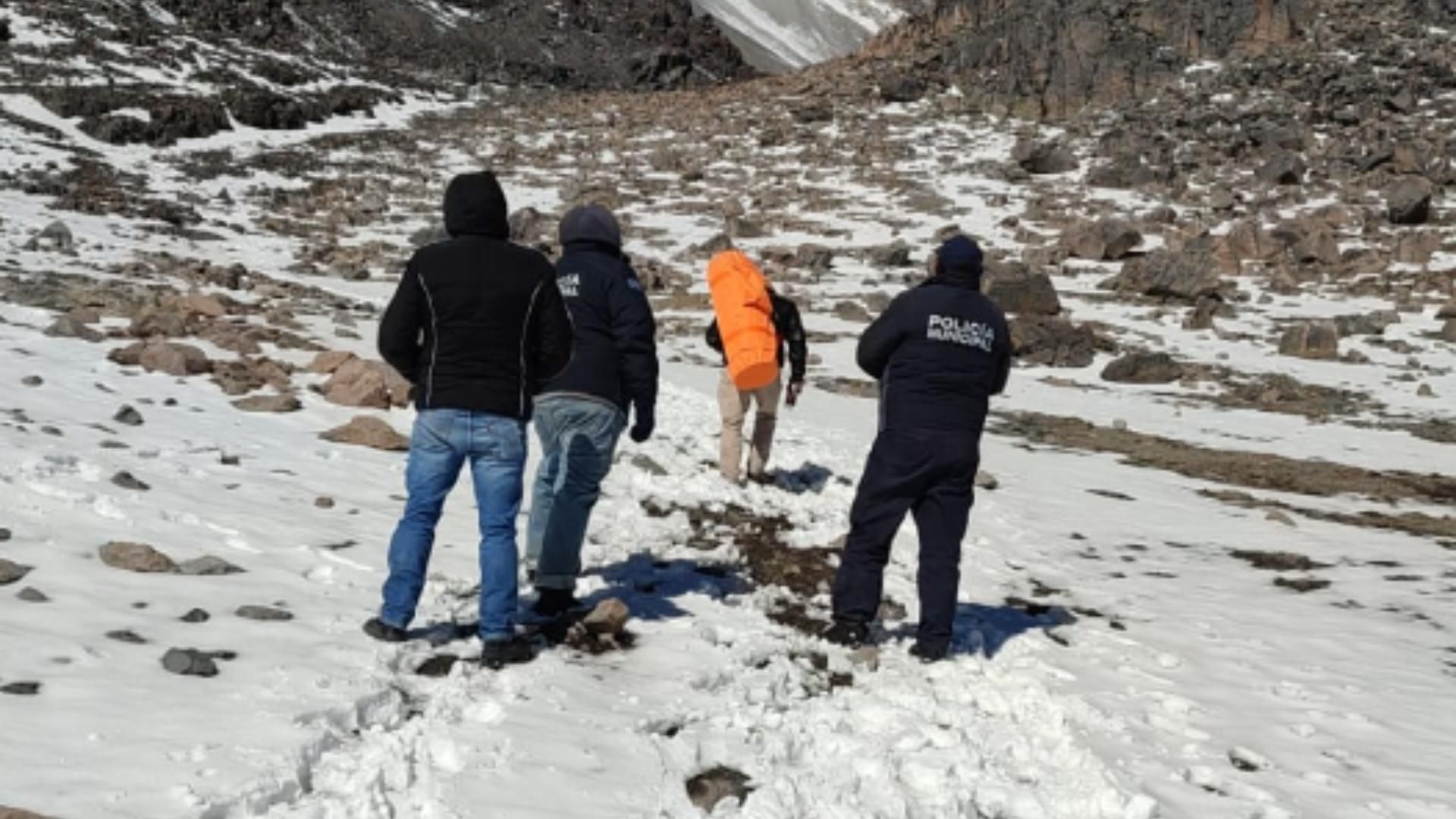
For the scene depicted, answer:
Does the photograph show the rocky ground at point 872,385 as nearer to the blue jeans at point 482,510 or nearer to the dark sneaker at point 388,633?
the dark sneaker at point 388,633

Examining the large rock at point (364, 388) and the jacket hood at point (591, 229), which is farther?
the large rock at point (364, 388)

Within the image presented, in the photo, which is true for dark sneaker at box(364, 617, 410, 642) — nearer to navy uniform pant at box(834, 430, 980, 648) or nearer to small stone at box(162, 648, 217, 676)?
small stone at box(162, 648, 217, 676)

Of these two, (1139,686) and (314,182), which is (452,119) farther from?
(1139,686)

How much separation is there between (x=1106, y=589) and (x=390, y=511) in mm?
5377

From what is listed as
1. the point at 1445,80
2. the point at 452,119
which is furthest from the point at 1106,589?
the point at 452,119

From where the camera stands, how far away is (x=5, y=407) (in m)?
9.04

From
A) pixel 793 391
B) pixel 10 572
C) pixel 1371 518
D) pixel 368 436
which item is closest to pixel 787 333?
pixel 793 391

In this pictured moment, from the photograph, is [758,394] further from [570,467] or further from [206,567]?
[206,567]

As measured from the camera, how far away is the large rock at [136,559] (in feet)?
20.4

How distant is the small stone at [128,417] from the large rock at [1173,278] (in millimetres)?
24797

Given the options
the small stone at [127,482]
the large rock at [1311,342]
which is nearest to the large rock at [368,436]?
the small stone at [127,482]

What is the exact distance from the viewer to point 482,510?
5832 mm

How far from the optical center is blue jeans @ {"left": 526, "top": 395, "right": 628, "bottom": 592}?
660 centimetres

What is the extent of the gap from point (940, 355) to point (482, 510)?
8.93 feet
